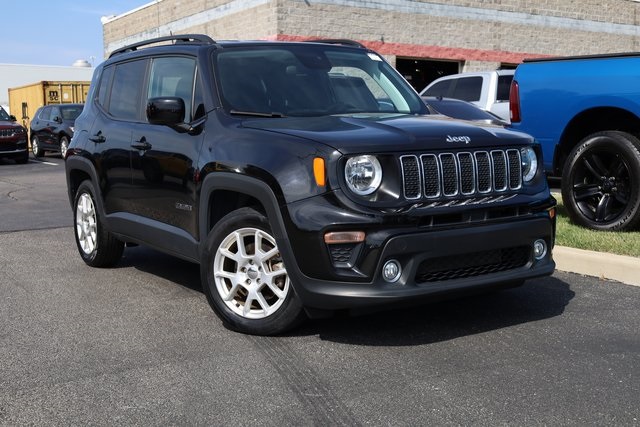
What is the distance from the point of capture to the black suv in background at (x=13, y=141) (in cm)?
2275

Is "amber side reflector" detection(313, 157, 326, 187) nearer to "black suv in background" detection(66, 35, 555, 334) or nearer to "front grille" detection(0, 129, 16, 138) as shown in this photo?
"black suv in background" detection(66, 35, 555, 334)

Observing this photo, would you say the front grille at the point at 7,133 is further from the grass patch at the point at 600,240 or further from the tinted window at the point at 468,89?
the grass patch at the point at 600,240

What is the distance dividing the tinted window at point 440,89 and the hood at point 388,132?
9.96 metres

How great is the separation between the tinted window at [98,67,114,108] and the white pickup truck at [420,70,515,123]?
8.35 metres

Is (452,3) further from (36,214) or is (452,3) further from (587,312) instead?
(587,312)

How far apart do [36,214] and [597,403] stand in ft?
30.1

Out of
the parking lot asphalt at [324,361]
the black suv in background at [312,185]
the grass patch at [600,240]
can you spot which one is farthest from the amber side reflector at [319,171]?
the grass patch at [600,240]

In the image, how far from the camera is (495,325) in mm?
5156

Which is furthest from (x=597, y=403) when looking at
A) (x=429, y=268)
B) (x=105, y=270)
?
(x=105, y=270)

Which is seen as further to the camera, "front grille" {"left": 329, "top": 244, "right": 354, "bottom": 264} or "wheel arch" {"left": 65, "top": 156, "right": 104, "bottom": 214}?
"wheel arch" {"left": 65, "top": 156, "right": 104, "bottom": 214}

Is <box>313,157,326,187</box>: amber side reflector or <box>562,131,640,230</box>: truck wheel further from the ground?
<box>313,157,326,187</box>: amber side reflector

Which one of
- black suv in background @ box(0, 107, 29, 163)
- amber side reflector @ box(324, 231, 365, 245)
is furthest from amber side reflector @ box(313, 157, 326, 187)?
black suv in background @ box(0, 107, 29, 163)

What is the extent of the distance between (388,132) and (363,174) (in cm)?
37

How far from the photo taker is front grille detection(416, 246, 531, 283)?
15.0ft
